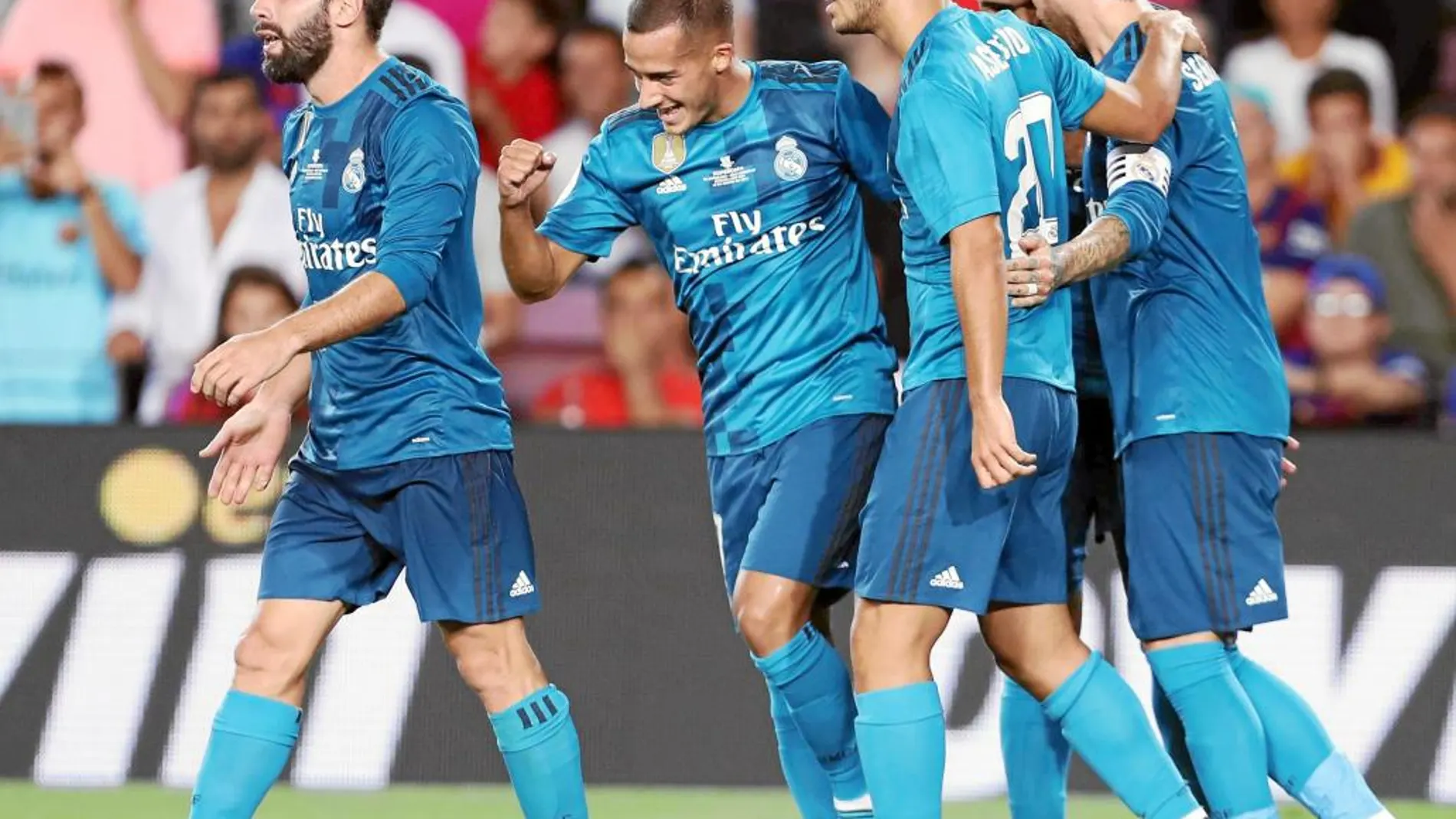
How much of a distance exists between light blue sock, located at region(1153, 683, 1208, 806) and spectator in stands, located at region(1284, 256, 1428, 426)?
2.66 meters

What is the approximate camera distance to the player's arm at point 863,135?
459 centimetres

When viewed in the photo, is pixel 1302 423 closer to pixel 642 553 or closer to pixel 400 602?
pixel 642 553

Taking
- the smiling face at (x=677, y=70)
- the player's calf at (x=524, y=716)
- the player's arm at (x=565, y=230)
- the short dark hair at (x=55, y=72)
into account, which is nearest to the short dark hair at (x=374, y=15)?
the player's arm at (x=565, y=230)

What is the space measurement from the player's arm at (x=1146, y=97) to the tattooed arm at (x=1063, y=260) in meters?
0.22

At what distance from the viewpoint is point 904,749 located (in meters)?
4.05

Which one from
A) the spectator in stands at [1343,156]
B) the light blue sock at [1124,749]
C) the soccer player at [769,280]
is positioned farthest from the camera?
the spectator in stands at [1343,156]

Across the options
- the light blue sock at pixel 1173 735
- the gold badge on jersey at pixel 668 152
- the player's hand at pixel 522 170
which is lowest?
the light blue sock at pixel 1173 735

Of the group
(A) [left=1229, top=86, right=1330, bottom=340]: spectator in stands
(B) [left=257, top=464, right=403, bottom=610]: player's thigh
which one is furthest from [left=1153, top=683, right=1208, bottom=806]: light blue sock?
(A) [left=1229, top=86, right=1330, bottom=340]: spectator in stands

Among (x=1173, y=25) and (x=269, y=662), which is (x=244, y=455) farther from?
(x=1173, y=25)

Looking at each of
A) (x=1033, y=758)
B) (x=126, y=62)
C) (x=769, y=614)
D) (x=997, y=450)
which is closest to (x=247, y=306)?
(x=126, y=62)

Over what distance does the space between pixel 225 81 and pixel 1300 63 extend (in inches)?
171

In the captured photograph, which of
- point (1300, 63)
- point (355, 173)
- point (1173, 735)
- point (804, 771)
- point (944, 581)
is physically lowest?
point (1173, 735)

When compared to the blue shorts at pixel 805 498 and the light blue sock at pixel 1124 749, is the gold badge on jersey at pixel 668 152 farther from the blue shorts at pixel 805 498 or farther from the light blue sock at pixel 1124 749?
the light blue sock at pixel 1124 749

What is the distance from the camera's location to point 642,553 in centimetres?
648
